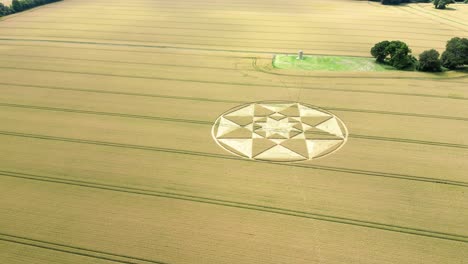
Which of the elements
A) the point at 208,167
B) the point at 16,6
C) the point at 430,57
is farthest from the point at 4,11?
the point at 430,57

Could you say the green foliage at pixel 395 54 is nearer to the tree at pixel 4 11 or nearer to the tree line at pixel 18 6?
the tree at pixel 4 11

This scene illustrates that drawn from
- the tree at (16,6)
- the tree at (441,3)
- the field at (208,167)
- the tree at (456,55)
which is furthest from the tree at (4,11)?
the tree at (441,3)

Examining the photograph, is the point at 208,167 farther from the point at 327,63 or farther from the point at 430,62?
the point at 430,62

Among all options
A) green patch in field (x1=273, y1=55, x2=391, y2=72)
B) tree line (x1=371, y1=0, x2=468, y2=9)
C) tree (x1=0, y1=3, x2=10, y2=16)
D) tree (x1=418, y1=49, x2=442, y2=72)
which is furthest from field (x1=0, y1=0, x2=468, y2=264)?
tree line (x1=371, y1=0, x2=468, y2=9)

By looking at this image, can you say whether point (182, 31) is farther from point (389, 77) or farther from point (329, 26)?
point (389, 77)

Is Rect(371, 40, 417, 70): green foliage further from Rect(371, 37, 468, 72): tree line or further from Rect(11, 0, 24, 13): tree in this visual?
Rect(11, 0, 24, 13): tree

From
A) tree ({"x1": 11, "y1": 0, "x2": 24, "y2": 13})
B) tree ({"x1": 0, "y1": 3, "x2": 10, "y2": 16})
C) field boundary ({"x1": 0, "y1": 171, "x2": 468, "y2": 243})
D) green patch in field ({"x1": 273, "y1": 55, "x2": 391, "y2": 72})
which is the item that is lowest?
field boundary ({"x1": 0, "y1": 171, "x2": 468, "y2": 243})

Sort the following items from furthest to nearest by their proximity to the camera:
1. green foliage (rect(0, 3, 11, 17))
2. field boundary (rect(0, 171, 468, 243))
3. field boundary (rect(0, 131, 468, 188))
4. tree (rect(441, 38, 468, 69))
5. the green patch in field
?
1. green foliage (rect(0, 3, 11, 17))
2. the green patch in field
3. tree (rect(441, 38, 468, 69))
4. field boundary (rect(0, 131, 468, 188))
5. field boundary (rect(0, 171, 468, 243))
